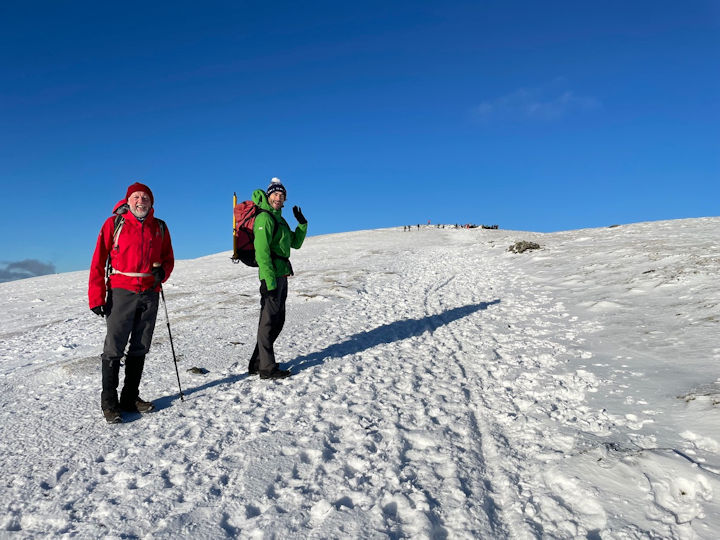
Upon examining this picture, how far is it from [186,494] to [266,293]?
3.34 m

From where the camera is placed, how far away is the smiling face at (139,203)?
5.28 meters

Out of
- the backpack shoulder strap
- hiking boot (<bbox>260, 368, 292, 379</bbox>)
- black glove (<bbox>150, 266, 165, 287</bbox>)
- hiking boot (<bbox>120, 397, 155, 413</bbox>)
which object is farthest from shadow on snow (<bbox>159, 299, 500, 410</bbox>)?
the backpack shoulder strap

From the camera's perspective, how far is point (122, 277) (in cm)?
524

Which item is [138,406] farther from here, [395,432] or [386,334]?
[386,334]

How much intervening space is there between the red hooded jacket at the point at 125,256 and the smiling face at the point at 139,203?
0.07 m

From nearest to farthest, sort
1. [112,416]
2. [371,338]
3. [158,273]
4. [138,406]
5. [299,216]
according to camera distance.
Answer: [112,416] < [158,273] < [138,406] < [299,216] < [371,338]

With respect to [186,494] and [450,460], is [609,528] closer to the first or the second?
[450,460]

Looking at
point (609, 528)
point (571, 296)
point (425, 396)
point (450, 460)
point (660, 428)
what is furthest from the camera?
point (571, 296)

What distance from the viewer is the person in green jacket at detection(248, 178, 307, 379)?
6.58 metres

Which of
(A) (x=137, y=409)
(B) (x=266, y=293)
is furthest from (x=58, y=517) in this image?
(B) (x=266, y=293)

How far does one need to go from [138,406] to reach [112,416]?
42 centimetres

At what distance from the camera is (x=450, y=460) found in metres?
4.32

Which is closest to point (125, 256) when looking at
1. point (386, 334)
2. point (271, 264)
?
point (271, 264)

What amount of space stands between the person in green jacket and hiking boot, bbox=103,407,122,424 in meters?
2.07
